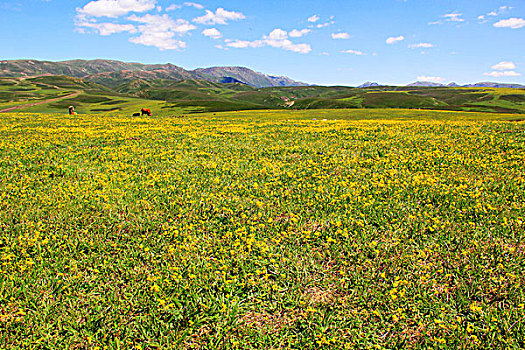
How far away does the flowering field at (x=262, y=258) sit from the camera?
455 cm

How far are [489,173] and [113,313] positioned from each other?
1359 centimetres

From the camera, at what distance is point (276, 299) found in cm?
521

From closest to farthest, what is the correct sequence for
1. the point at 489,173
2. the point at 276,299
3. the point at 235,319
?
the point at 235,319, the point at 276,299, the point at 489,173

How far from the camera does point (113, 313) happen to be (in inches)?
189

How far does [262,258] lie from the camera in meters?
6.23

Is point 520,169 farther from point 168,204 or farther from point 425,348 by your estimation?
point 168,204

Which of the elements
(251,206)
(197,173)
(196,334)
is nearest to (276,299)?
(196,334)

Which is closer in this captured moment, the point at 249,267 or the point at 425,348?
the point at 425,348

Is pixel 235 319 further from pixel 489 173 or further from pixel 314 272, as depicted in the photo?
pixel 489 173

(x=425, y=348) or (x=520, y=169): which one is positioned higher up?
(x=520, y=169)

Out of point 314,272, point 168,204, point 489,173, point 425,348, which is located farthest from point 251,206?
point 489,173

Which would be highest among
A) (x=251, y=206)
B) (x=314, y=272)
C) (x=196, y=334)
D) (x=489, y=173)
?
(x=489, y=173)

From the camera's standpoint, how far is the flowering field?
4.55 metres

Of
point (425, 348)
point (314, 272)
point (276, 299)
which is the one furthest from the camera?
point (314, 272)
